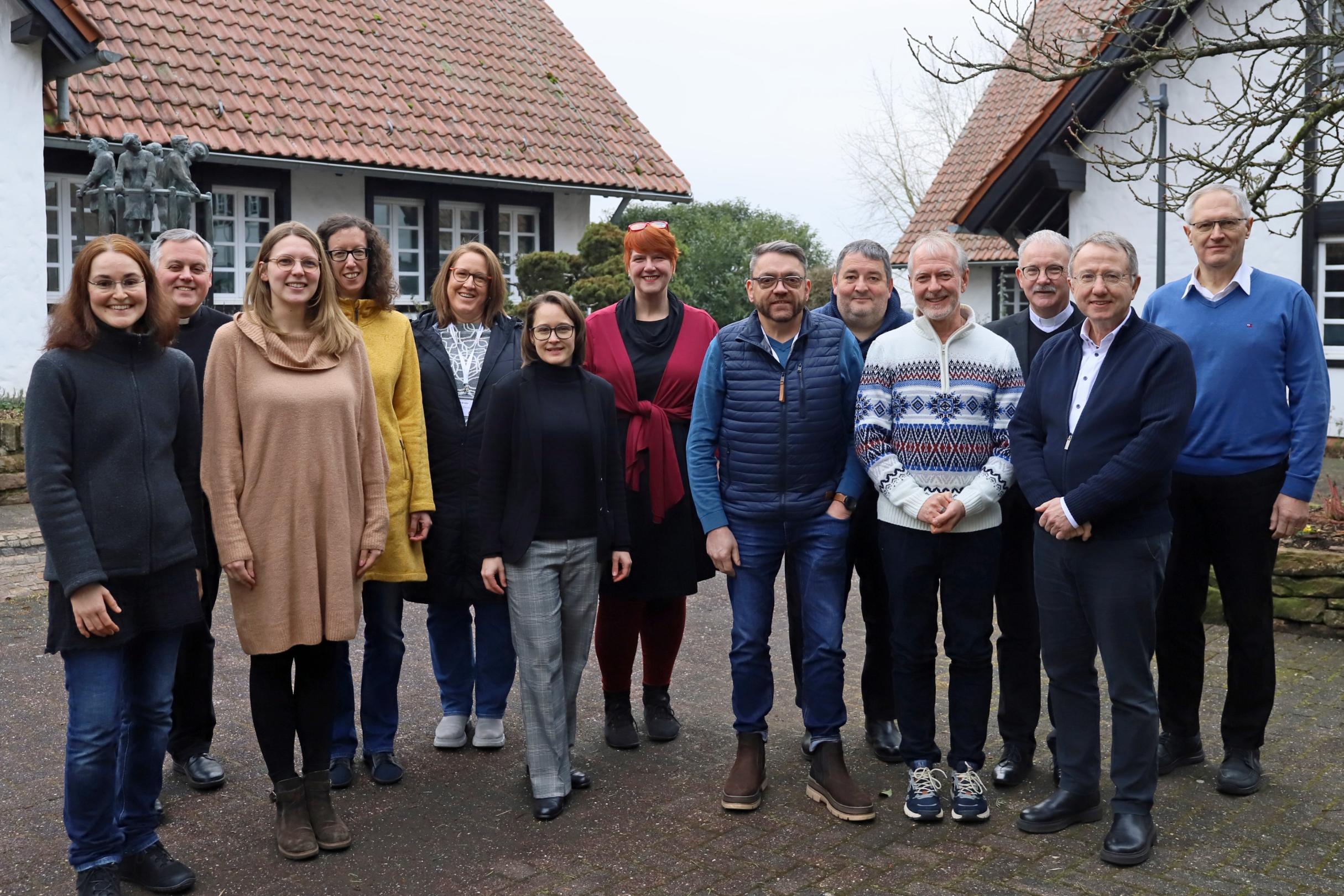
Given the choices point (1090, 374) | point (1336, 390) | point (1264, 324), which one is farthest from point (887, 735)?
point (1336, 390)

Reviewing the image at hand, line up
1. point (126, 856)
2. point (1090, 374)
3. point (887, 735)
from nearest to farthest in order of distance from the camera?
point (126, 856) < point (1090, 374) < point (887, 735)

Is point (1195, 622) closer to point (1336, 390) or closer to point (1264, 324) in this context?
point (1264, 324)

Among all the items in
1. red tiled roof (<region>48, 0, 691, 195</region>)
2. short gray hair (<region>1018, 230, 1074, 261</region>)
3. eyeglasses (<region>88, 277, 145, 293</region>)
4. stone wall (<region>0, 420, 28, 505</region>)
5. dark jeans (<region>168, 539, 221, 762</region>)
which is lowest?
dark jeans (<region>168, 539, 221, 762</region>)

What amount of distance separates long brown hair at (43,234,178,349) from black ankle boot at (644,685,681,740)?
2.68 metres

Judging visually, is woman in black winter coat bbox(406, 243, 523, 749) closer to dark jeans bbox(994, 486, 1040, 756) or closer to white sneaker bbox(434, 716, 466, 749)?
white sneaker bbox(434, 716, 466, 749)

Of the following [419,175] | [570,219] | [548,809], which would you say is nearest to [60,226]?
[419,175]

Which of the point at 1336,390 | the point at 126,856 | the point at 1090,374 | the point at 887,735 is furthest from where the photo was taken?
the point at 1336,390

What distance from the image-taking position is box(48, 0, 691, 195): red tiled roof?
15586 millimetres

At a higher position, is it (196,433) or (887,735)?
(196,433)

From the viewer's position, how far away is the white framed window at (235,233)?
1628cm

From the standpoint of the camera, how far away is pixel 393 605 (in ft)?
17.1

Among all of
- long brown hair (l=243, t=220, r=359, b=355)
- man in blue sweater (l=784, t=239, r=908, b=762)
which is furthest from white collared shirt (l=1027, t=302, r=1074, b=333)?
long brown hair (l=243, t=220, r=359, b=355)

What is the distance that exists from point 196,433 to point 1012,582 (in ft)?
10.2

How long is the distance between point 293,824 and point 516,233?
51.4 ft
